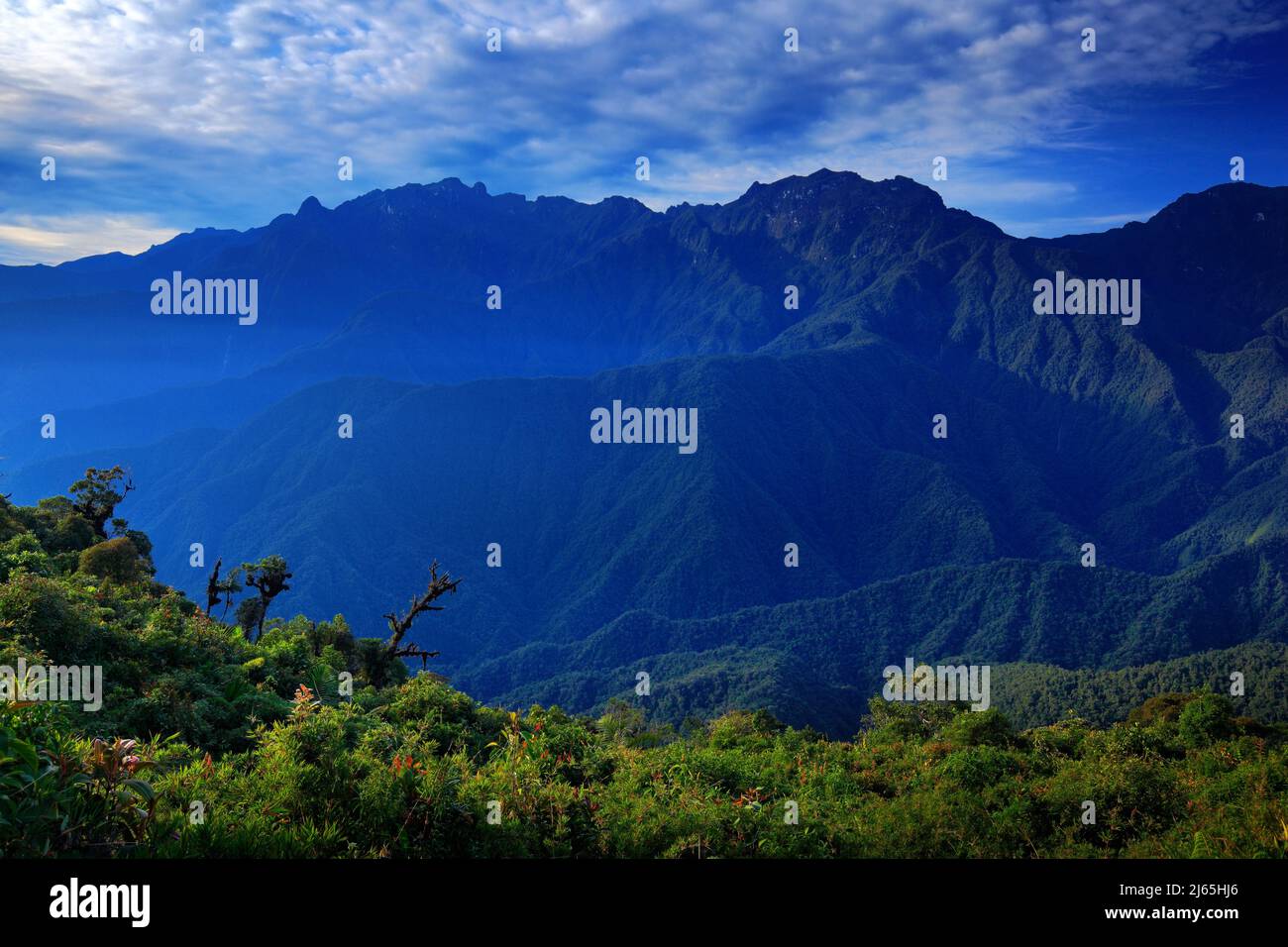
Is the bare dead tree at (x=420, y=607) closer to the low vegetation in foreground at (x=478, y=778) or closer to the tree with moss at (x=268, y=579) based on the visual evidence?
the low vegetation in foreground at (x=478, y=778)

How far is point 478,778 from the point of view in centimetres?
1058

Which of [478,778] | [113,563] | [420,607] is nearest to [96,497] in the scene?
[113,563]

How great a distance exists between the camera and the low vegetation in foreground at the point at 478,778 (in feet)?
26.8

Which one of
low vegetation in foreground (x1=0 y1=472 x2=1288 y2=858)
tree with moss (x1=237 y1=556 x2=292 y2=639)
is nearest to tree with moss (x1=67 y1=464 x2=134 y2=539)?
tree with moss (x1=237 y1=556 x2=292 y2=639)

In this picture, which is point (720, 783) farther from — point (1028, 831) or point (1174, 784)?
point (1174, 784)

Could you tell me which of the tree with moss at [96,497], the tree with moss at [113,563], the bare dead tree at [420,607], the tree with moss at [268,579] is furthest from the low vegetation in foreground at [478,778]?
the tree with moss at [96,497]

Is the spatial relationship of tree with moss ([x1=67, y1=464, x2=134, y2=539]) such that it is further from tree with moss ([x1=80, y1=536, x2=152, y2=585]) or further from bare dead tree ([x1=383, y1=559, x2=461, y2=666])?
bare dead tree ([x1=383, y1=559, x2=461, y2=666])

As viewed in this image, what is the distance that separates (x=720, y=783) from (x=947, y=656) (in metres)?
198

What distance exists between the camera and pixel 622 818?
1072 centimetres

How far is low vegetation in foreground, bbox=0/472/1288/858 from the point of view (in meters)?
8.18

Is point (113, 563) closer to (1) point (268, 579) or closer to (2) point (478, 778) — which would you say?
(1) point (268, 579)

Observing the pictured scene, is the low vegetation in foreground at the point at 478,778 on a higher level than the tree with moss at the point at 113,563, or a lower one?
lower

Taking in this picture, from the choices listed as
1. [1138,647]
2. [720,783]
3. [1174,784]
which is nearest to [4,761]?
[720,783]
